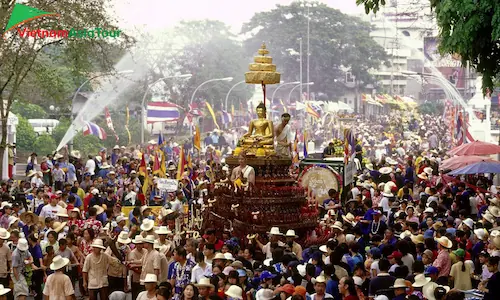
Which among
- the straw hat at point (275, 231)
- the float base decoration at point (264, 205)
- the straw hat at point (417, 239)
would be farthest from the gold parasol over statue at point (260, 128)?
the straw hat at point (417, 239)

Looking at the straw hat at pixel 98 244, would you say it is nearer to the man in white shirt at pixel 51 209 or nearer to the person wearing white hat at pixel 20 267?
the person wearing white hat at pixel 20 267

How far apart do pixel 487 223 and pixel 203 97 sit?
65499 mm

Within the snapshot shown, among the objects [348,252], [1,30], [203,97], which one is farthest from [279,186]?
[203,97]

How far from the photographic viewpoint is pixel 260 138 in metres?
23.7

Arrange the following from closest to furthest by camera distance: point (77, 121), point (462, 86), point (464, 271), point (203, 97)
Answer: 1. point (464, 271)
2. point (77, 121)
3. point (203, 97)
4. point (462, 86)

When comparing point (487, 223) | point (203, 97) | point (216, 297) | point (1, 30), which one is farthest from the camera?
point (203, 97)

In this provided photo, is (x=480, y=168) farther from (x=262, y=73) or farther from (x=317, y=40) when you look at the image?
(x=317, y=40)

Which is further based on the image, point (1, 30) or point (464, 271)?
point (1, 30)

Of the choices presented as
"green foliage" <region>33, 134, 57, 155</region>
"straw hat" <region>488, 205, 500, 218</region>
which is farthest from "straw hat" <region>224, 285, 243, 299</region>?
"green foliage" <region>33, 134, 57, 155</region>

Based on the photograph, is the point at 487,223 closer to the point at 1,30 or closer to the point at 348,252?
the point at 348,252

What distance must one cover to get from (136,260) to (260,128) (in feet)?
20.0

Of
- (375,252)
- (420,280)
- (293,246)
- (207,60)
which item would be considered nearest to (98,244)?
(293,246)

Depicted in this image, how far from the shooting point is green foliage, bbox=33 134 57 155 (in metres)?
53.1

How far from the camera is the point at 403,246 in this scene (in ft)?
56.9
